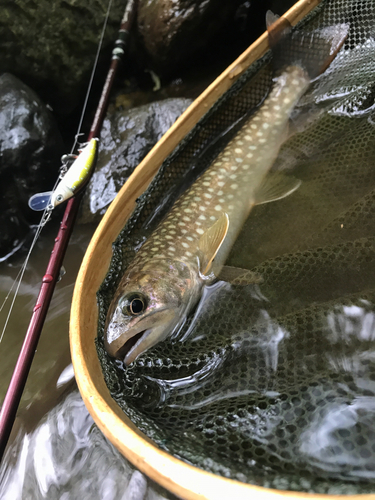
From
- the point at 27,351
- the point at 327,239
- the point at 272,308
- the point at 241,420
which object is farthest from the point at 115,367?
the point at 327,239

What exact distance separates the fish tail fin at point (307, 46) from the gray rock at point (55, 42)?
1.66m

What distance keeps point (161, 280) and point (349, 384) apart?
805 millimetres

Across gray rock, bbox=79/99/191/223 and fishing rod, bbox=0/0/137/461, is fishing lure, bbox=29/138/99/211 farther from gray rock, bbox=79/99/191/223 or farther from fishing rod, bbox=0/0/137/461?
gray rock, bbox=79/99/191/223

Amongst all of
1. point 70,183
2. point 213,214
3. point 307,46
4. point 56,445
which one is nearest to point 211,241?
point 213,214

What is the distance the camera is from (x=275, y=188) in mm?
1784

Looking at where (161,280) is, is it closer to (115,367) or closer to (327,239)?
(115,367)

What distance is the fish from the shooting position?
54.2 inches

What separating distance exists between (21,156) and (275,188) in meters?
1.75

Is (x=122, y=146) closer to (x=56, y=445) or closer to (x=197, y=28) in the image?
(x=197, y=28)

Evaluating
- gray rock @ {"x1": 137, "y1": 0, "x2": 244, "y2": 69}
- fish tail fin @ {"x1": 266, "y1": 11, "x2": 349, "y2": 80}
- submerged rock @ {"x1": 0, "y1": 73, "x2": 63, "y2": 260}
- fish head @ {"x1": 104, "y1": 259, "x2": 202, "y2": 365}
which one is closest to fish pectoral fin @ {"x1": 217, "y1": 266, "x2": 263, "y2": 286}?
fish head @ {"x1": 104, "y1": 259, "x2": 202, "y2": 365}

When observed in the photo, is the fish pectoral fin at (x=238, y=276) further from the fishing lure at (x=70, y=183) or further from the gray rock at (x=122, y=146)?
the gray rock at (x=122, y=146)

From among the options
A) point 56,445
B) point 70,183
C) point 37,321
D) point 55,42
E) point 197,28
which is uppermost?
point 55,42

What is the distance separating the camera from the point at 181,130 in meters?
1.82

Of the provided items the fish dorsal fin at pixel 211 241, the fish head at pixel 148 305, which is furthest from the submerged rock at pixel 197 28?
the fish head at pixel 148 305
